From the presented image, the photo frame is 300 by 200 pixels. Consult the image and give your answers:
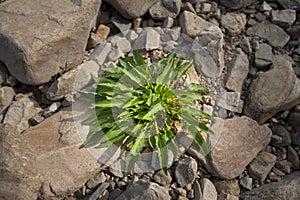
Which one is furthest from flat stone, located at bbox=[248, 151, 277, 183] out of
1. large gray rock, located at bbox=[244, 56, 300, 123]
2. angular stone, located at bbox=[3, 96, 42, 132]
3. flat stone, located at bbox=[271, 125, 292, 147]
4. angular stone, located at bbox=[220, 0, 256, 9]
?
angular stone, located at bbox=[3, 96, 42, 132]

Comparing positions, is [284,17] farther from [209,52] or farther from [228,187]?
[228,187]

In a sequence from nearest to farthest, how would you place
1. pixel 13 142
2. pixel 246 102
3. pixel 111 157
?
pixel 13 142 → pixel 111 157 → pixel 246 102

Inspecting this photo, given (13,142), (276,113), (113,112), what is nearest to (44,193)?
(13,142)

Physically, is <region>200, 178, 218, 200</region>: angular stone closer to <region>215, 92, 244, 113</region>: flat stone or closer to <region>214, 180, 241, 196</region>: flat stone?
<region>214, 180, 241, 196</region>: flat stone

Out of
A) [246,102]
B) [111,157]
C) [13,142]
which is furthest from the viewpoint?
[246,102]

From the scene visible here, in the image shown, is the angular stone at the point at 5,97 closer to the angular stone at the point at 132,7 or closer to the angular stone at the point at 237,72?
the angular stone at the point at 132,7

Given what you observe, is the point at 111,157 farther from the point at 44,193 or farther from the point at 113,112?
the point at 44,193

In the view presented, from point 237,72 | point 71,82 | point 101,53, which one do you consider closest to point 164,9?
point 101,53

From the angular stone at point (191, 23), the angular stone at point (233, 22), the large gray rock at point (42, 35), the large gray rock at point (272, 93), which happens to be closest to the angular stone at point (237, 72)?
the large gray rock at point (272, 93)
